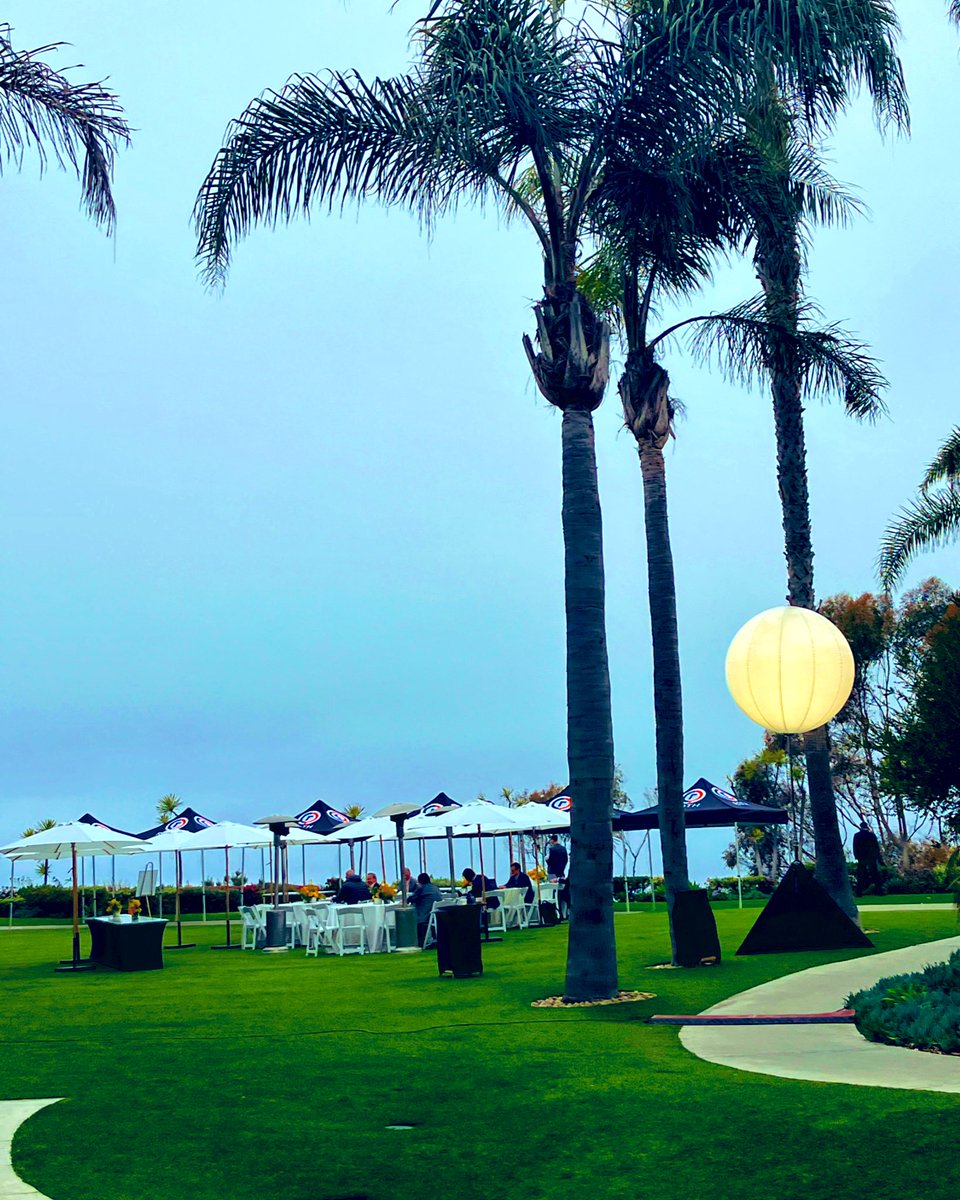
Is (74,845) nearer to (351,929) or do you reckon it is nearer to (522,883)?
(351,929)

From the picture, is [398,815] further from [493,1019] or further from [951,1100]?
[951,1100]

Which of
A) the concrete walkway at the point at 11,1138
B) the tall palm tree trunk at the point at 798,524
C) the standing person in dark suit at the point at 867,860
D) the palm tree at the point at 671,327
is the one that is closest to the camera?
the concrete walkway at the point at 11,1138

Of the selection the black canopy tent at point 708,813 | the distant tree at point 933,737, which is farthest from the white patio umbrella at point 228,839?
the distant tree at point 933,737

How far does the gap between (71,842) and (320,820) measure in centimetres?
903

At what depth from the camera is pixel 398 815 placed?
25.8 m

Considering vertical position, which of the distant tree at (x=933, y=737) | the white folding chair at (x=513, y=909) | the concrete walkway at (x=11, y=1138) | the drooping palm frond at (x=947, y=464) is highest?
the drooping palm frond at (x=947, y=464)

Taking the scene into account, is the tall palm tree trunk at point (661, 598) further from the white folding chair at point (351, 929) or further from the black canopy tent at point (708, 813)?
the black canopy tent at point (708, 813)

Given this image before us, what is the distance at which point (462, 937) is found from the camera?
653 inches

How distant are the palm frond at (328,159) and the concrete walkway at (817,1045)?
8.89 metres

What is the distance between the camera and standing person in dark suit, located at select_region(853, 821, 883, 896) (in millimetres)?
30234

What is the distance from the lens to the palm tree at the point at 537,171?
13.4 m

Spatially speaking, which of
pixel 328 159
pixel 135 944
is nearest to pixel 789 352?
pixel 328 159

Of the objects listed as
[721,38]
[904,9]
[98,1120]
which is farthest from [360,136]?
[98,1120]

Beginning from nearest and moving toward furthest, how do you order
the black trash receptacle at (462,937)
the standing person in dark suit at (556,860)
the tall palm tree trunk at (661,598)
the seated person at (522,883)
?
the black trash receptacle at (462,937)
the tall palm tree trunk at (661,598)
the seated person at (522,883)
the standing person in dark suit at (556,860)
